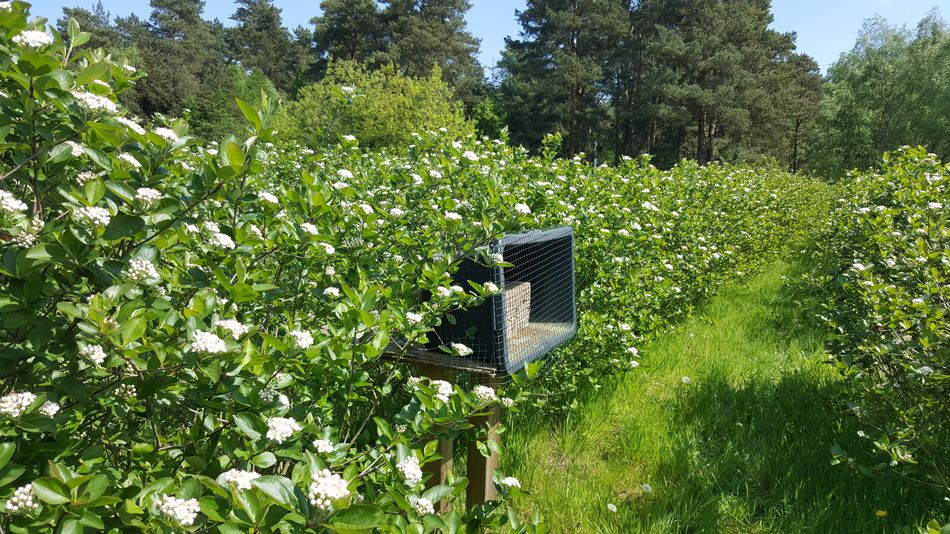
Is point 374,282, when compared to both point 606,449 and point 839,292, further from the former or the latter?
point 839,292

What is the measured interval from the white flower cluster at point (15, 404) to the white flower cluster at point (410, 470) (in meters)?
0.67

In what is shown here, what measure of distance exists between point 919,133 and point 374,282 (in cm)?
2853

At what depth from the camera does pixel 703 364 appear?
13.9 feet

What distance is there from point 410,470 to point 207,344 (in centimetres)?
50

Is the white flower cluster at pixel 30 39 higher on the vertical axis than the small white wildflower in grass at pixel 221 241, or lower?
higher

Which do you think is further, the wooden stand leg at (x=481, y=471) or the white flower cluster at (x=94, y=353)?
the wooden stand leg at (x=481, y=471)

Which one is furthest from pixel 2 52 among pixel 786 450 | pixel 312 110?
pixel 312 110

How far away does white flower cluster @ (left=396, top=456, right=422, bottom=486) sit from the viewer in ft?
3.86

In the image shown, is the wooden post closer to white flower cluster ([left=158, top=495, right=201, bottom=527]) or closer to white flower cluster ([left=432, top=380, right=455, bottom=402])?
white flower cluster ([left=432, top=380, right=455, bottom=402])

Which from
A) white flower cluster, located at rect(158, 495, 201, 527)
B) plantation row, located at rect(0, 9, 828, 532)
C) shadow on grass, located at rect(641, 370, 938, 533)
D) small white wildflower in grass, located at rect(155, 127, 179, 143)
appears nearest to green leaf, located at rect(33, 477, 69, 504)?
plantation row, located at rect(0, 9, 828, 532)

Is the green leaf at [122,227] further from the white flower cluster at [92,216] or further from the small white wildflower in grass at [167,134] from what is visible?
the small white wildflower in grass at [167,134]

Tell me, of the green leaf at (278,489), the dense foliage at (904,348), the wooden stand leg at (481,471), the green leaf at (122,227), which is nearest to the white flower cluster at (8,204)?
the green leaf at (122,227)

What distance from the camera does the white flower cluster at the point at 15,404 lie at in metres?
0.87

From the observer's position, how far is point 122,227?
3.28 ft
